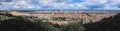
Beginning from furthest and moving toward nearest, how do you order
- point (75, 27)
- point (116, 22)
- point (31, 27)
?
point (75, 27) < point (31, 27) < point (116, 22)

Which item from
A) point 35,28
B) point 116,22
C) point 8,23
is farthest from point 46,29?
point 116,22

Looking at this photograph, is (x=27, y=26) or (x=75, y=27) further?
(x=75, y=27)

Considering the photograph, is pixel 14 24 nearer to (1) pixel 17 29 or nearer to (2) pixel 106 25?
(1) pixel 17 29

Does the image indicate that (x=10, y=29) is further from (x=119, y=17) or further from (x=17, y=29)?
(x=119, y=17)

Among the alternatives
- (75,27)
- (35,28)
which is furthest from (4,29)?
(75,27)

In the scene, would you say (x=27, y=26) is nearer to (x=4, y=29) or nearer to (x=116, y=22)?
(x=4, y=29)

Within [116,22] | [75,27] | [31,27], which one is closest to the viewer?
[116,22]

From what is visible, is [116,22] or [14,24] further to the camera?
[14,24]
